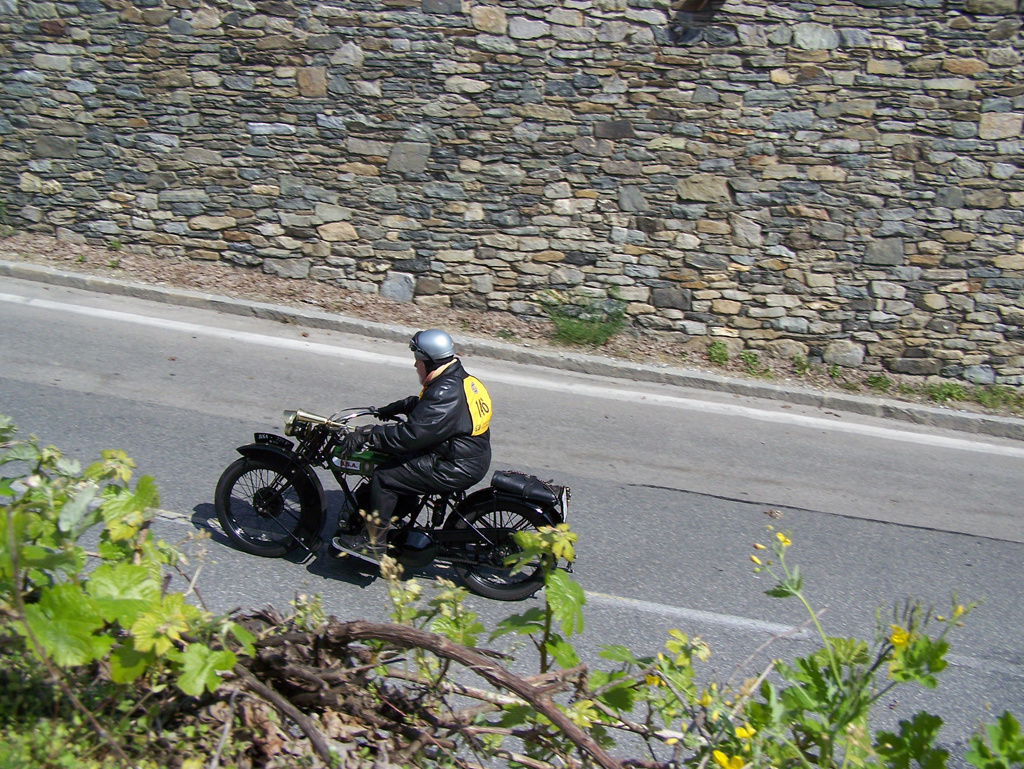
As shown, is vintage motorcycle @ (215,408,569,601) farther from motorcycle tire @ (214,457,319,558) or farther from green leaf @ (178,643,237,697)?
green leaf @ (178,643,237,697)

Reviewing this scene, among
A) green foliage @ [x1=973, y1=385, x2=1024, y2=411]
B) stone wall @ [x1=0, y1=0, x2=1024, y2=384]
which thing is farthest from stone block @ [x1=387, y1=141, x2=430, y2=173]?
green foliage @ [x1=973, y1=385, x2=1024, y2=411]

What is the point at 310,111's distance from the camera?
34.1 feet

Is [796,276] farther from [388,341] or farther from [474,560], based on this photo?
[474,560]

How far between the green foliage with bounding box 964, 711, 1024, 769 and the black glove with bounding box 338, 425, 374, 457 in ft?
11.7

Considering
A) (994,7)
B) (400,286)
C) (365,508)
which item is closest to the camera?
(365,508)

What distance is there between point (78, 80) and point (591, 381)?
797 cm

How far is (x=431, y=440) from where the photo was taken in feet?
15.4

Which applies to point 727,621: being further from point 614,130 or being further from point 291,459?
point 614,130

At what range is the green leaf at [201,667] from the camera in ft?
5.74

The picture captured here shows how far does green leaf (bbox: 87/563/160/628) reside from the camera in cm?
182

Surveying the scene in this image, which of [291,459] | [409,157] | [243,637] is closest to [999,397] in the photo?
[409,157]

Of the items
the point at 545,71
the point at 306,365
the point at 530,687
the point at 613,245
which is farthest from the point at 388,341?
the point at 530,687

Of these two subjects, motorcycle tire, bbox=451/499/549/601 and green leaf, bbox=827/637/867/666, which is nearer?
green leaf, bbox=827/637/867/666

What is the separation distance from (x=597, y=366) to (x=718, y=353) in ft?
5.88
